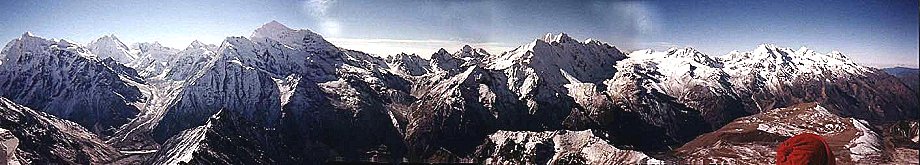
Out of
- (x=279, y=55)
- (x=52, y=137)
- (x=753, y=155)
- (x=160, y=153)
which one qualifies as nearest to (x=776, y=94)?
(x=753, y=155)

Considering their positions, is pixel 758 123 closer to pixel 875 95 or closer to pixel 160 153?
pixel 875 95

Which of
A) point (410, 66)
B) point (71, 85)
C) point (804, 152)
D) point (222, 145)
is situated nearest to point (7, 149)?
point (804, 152)

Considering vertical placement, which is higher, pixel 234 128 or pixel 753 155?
pixel 234 128

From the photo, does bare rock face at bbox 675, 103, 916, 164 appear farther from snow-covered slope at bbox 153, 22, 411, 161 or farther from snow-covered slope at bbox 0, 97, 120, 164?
snow-covered slope at bbox 0, 97, 120, 164

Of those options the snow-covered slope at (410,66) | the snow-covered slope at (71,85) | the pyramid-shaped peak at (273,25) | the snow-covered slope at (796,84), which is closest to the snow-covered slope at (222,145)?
the snow-covered slope at (71,85)

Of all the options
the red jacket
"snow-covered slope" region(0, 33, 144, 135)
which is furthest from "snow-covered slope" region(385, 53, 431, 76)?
the red jacket
